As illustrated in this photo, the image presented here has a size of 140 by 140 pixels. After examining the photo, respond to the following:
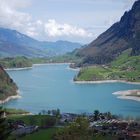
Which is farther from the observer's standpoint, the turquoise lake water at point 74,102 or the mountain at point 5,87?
the mountain at point 5,87

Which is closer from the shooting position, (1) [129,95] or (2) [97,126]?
(2) [97,126]

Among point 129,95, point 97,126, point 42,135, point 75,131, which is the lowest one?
point 42,135

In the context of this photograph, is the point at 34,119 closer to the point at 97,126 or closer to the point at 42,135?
the point at 97,126

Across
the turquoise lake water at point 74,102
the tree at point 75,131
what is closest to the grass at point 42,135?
the tree at point 75,131

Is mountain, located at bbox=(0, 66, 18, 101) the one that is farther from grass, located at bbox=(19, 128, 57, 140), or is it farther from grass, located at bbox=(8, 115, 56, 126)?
grass, located at bbox=(19, 128, 57, 140)

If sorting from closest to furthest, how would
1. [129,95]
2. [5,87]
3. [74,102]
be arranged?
[74,102], [129,95], [5,87]

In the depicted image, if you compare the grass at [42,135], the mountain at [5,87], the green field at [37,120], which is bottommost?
the grass at [42,135]

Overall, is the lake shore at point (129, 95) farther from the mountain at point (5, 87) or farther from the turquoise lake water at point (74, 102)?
the mountain at point (5, 87)

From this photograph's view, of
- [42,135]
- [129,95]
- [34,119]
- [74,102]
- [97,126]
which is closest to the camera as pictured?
[42,135]

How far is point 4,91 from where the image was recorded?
175875mm

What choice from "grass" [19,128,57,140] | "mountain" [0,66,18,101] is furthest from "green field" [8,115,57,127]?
"mountain" [0,66,18,101]

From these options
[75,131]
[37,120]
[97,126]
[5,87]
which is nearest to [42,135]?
[97,126]

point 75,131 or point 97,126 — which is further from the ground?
point 75,131

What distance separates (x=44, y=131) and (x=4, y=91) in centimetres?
8825
